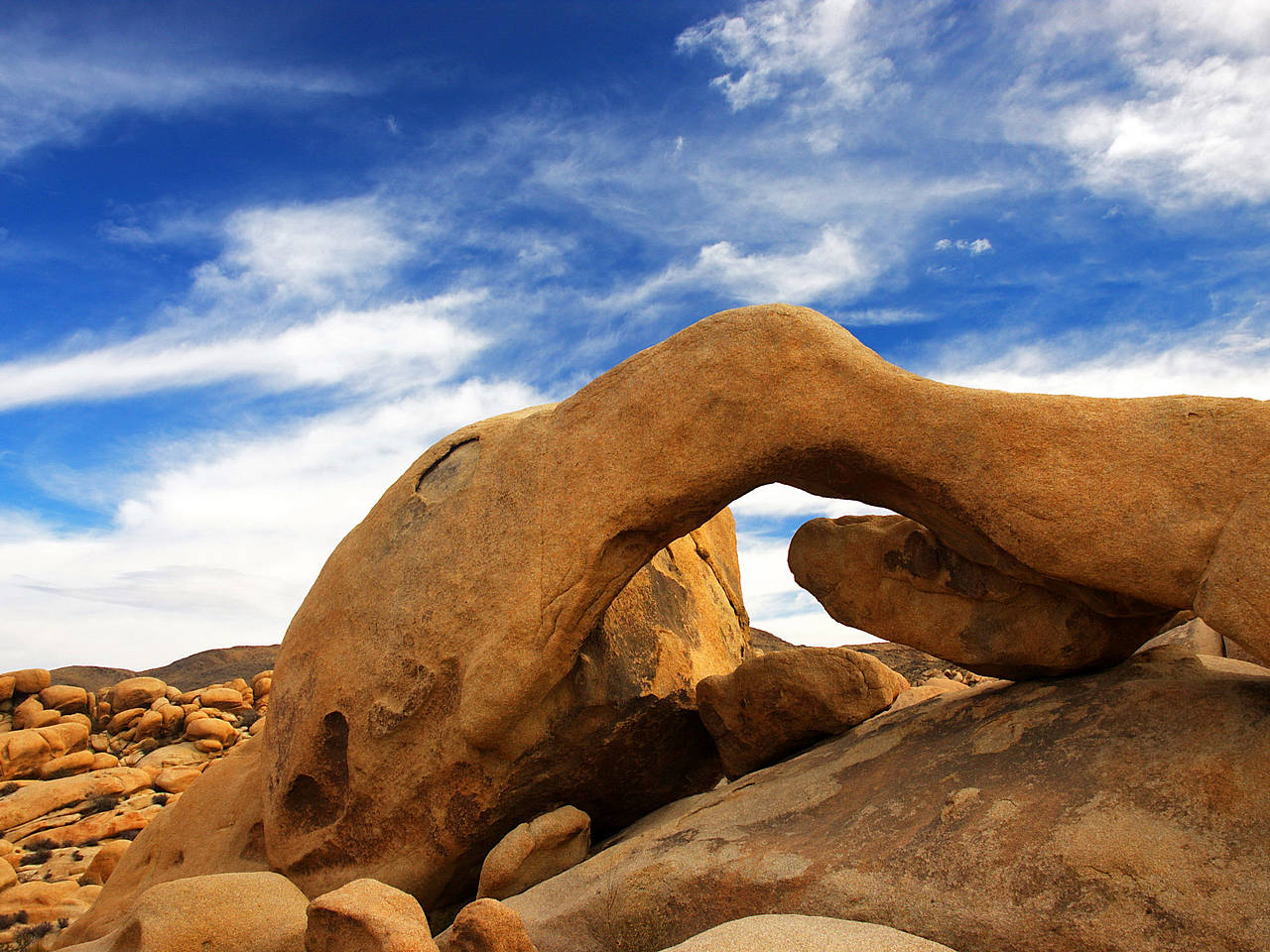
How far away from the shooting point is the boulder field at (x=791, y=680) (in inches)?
165

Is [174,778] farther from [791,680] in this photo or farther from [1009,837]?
[1009,837]

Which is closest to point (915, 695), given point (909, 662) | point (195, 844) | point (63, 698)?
point (195, 844)

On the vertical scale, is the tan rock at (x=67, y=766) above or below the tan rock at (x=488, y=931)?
below

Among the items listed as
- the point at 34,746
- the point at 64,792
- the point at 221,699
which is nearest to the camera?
the point at 64,792

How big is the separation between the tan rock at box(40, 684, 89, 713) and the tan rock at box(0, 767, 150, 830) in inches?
192

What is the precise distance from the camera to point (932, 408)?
5117 mm

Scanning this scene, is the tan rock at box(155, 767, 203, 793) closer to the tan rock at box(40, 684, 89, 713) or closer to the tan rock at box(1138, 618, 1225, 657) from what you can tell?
the tan rock at box(40, 684, 89, 713)

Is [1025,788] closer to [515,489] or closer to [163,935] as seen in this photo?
[515,489]

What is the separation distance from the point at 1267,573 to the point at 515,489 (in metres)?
4.16

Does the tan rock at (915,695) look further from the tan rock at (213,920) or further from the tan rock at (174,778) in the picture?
the tan rock at (174,778)

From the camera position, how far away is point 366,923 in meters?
4.06

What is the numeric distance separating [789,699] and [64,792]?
1517 cm

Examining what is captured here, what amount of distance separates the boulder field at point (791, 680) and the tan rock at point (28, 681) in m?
16.9

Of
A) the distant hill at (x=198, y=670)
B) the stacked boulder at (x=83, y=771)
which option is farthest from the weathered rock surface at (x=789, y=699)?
the distant hill at (x=198, y=670)
